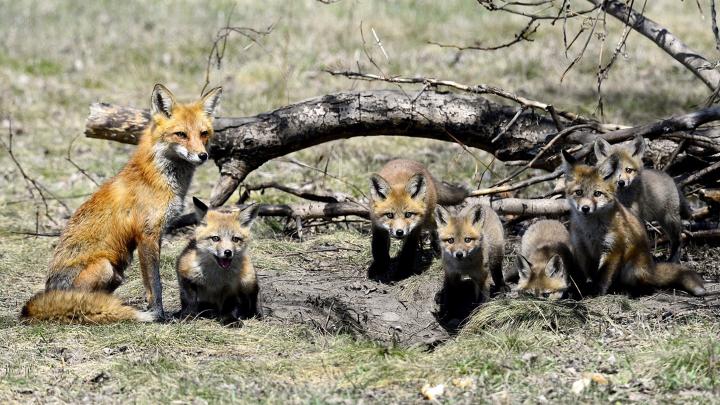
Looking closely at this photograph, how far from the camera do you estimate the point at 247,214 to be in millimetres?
7148

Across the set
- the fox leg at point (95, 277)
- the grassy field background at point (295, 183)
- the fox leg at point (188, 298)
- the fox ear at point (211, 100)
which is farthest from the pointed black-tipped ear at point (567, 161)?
the fox leg at point (95, 277)

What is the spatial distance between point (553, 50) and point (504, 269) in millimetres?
8497

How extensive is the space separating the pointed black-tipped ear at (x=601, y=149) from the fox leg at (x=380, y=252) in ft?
6.62

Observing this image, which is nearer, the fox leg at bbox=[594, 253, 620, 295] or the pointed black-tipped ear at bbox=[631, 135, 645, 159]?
the fox leg at bbox=[594, 253, 620, 295]

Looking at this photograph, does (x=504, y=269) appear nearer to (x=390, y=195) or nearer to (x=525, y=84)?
(x=390, y=195)

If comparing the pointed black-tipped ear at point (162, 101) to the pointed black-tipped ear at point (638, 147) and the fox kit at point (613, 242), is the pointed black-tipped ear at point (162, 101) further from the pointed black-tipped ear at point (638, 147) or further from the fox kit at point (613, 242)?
the pointed black-tipped ear at point (638, 147)

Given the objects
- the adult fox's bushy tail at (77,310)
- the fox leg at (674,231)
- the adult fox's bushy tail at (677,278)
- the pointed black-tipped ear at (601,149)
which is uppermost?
the pointed black-tipped ear at (601,149)

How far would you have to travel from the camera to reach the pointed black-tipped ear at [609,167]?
7242 millimetres

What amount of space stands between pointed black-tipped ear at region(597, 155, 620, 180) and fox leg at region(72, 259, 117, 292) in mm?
3929

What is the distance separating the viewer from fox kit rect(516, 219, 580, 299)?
745 cm

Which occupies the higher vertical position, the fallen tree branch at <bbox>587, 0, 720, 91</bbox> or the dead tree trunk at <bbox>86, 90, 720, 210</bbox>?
the fallen tree branch at <bbox>587, 0, 720, 91</bbox>

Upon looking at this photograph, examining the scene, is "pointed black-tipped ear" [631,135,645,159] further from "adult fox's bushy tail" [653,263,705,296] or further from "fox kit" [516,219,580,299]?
"adult fox's bushy tail" [653,263,705,296]

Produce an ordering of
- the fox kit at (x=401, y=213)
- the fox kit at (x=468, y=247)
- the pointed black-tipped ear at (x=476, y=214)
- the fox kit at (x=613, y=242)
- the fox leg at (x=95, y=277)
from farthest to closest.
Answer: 1. the fox kit at (x=401, y=213)
2. the pointed black-tipped ear at (x=476, y=214)
3. the fox kit at (x=468, y=247)
4. the fox kit at (x=613, y=242)
5. the fox leg at (x=95, y=277)

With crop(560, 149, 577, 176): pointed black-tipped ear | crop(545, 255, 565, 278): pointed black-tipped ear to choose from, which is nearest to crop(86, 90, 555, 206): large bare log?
crop(560, 149, 577, 176): pointed black-tipped ear
